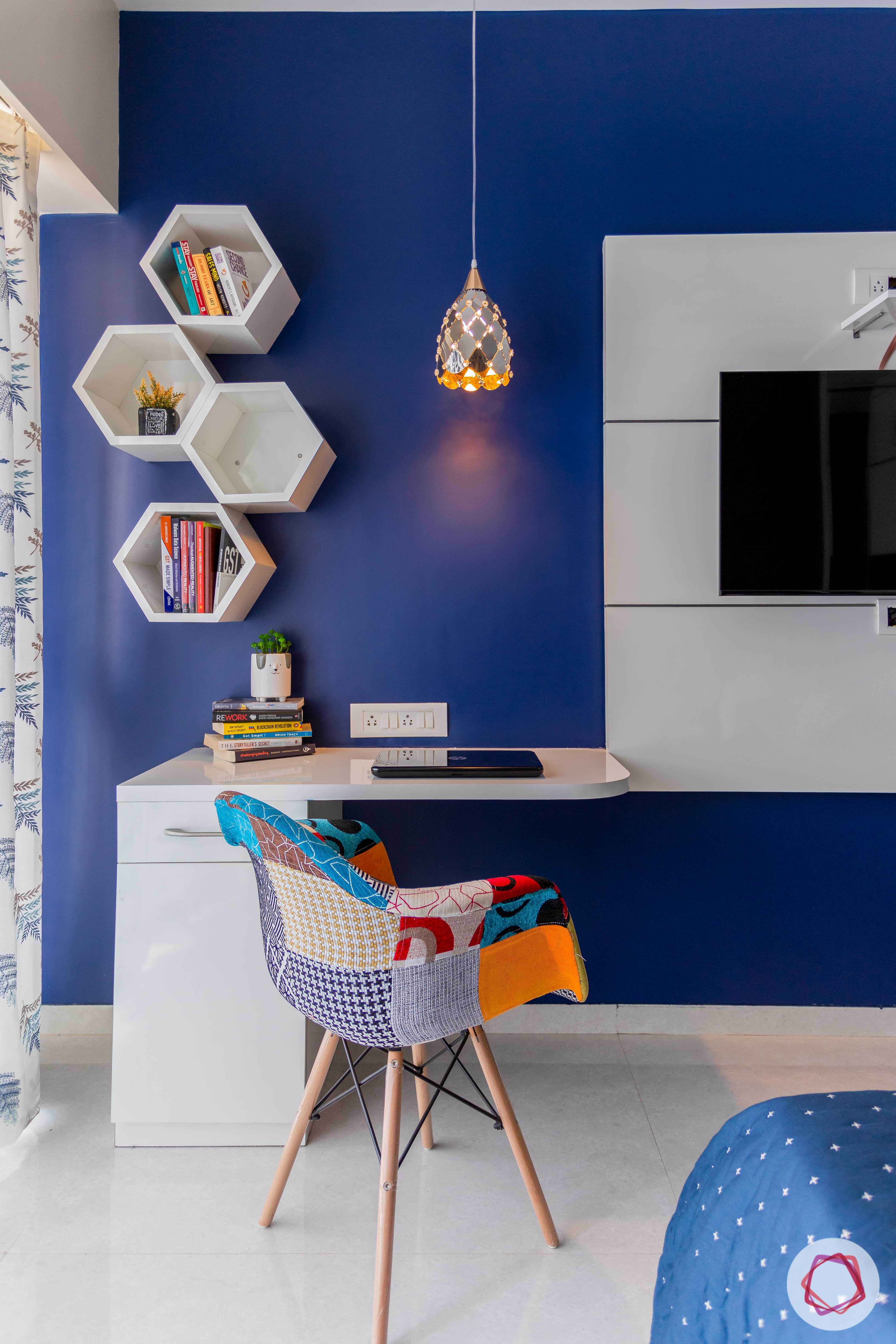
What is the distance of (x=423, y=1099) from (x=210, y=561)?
1469 millimetres

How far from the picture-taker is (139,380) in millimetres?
2400

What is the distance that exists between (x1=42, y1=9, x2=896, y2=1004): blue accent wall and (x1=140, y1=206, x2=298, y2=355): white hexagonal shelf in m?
0.08

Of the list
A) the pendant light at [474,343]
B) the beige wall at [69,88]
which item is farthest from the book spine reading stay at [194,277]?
the pendant light at [474,343]

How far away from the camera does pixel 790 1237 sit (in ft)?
2.90

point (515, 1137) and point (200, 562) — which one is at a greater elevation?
point (200, 562)

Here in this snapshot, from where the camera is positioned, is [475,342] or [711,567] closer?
[475,342]

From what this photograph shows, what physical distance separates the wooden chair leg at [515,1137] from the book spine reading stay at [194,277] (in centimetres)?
192

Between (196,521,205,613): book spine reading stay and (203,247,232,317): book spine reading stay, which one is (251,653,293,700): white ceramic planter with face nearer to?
(196,521,205,613): book spine reading stay

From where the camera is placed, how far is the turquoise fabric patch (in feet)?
4.26

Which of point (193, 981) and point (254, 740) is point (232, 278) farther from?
point (193, 981)

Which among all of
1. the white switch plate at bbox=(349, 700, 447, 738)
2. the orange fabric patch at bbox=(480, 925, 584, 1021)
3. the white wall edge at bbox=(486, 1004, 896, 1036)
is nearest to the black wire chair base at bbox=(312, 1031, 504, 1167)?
the orange fabric patch at bbox=(480, 925, 584, 1021)

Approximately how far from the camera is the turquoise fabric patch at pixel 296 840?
1.30 meters

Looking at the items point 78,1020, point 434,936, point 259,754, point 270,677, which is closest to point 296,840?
point 434,936

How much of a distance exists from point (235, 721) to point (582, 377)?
4.55 feet
